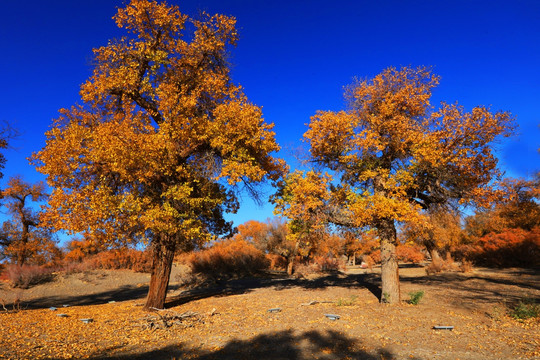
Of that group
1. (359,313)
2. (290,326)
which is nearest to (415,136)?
(359,313)

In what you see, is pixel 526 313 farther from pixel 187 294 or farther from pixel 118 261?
pixel 118 261

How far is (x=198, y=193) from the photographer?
10875 mm

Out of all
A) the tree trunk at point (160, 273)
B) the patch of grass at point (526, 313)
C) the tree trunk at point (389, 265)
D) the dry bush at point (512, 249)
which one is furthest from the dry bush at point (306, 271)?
the patch of grass at point (526, 313)

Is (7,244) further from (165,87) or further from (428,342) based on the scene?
(428,342)

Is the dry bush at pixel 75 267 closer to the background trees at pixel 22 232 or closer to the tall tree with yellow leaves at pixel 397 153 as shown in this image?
the background trees at pixel 22 232

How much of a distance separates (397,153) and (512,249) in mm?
22153

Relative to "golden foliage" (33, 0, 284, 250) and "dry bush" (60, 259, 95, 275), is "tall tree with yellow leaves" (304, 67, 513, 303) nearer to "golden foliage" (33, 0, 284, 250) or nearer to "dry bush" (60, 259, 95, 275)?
"golden foliage" (33, 0, 284, 250)

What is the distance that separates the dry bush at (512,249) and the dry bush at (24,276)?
3251 centimetres

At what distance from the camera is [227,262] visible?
26859mm

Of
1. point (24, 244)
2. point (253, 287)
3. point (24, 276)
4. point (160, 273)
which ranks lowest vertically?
point (253, 287)

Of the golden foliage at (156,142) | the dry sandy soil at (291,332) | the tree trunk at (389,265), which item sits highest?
the golden foliage at (156,142)

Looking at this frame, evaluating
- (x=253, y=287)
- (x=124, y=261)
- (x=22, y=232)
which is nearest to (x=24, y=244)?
(x=22, y=232)

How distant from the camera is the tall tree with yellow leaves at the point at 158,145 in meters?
8.89

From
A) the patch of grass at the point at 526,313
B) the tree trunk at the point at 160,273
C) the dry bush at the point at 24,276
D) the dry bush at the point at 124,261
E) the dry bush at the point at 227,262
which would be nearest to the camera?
the patch of grass at the point at 526,313
